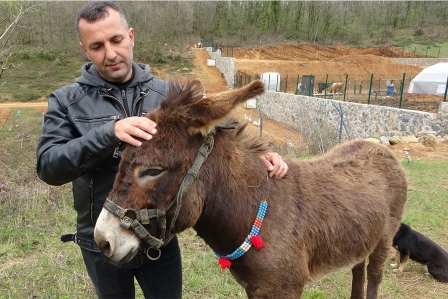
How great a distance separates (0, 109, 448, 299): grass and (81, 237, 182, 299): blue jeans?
141cm

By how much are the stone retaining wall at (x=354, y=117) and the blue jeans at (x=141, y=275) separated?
197 inches

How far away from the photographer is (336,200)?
2.71m


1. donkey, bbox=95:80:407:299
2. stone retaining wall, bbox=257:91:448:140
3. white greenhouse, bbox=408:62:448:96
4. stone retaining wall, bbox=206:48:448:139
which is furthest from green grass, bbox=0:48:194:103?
donkey, bbox=95:80:407:299

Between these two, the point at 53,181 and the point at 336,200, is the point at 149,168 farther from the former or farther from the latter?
the point at 336,200

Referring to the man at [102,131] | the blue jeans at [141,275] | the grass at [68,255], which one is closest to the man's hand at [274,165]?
the man at [102,131]

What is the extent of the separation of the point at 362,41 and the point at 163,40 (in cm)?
3421

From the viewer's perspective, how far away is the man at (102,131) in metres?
1.82

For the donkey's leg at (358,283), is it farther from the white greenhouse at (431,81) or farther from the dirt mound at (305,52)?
the dirt mound at (305,52)

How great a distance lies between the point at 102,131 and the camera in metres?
1.79

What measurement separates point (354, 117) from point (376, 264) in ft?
38.7

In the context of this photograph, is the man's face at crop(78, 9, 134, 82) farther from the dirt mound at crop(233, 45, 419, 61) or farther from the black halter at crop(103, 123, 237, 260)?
the dirt mound at crop(233, 45, 419, 61)

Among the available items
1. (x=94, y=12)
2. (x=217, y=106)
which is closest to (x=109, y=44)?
(x=94, y=12)

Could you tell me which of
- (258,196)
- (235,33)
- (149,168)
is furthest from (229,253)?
(235,33)

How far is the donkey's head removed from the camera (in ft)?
5.79
